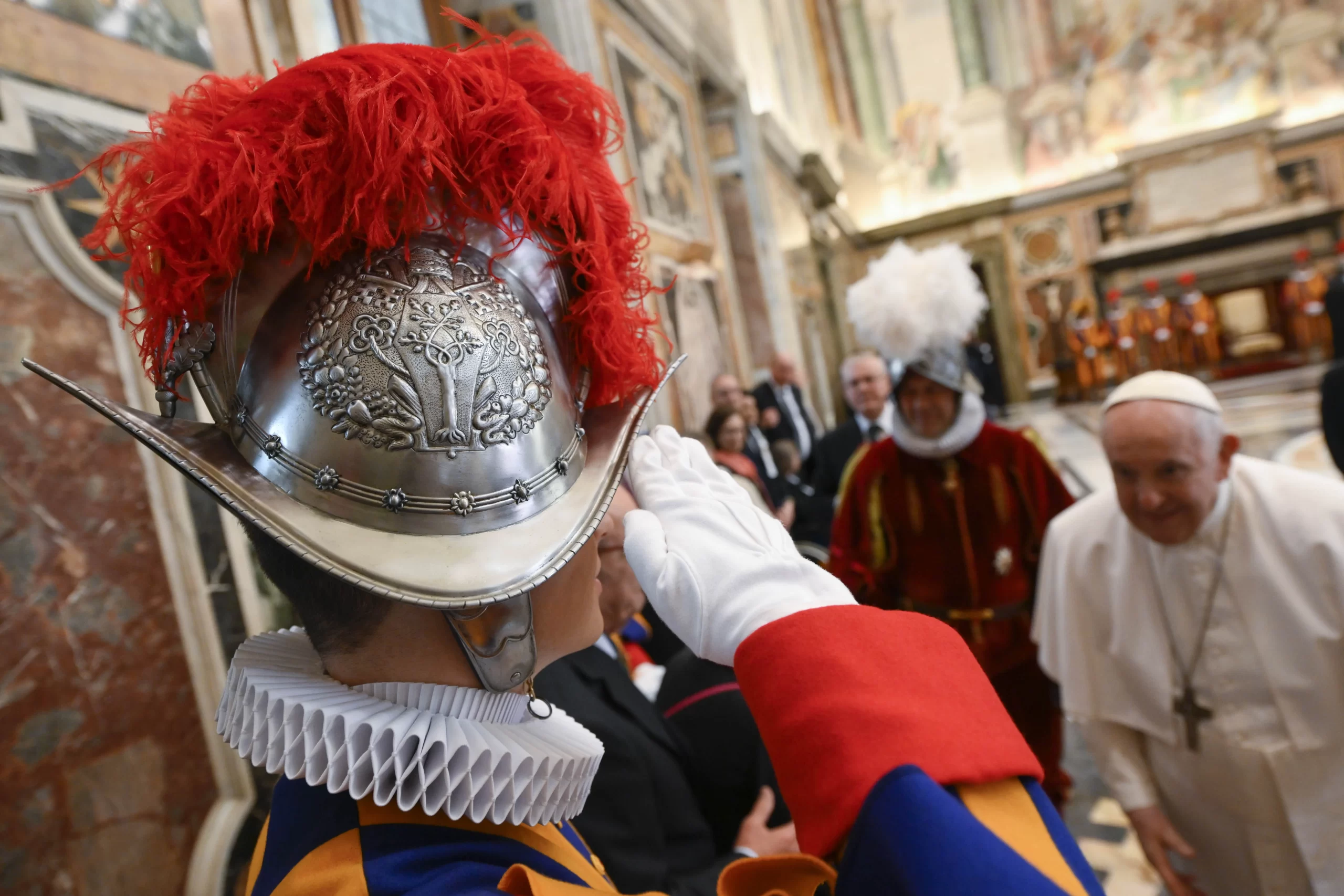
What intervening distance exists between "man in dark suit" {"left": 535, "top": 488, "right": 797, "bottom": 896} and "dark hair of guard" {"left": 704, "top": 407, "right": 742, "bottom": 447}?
3.17 meters

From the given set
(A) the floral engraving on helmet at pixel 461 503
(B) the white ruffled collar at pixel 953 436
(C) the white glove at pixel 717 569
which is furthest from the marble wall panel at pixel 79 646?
(B) the white ruffled collar at pixel 953 436

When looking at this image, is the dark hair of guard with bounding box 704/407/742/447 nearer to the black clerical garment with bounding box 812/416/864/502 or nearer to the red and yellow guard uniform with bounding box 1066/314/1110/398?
the black clerical garment with bounding box 812/416/864/502

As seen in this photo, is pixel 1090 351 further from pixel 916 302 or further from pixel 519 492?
pixel 519 492

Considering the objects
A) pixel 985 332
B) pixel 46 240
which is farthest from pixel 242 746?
pixel 985 332

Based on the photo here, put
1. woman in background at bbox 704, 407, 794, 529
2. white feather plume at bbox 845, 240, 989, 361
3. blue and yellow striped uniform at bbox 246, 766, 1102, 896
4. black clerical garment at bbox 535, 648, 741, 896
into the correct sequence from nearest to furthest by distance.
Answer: blue and yellow striped uniform at bbox 246, 766, 1102, 896 → black clerical garment at bbox 535, 648, 741, 896 → white feather plume at bbox 845, 240, 989, 361 → woman in background at bbox 704, 407, 794, 529

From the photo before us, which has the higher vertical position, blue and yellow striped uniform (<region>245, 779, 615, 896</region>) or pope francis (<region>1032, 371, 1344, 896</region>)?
blue and yellow striped uniform (<region>245, 779, 615, 896</region>)

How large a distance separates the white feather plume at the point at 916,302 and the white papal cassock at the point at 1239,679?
50.8 inches

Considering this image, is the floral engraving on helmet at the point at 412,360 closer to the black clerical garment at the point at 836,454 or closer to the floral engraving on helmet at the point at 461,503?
the floral engraving on helmet at the point at 461,503

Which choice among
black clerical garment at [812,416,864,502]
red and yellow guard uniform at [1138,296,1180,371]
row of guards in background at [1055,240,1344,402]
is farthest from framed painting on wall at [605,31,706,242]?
red and yellow guard uniform at [1138,296,1180,371]

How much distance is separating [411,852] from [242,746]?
0.27 meters

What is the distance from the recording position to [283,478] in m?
1.00

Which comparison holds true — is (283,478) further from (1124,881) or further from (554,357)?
(1124,881)

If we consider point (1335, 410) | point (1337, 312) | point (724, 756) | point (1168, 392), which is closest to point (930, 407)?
point (1168, 392)

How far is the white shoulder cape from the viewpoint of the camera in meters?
2.17
